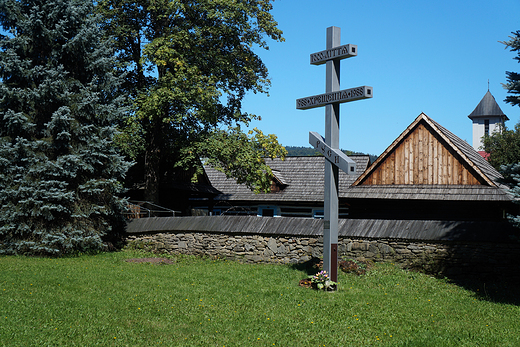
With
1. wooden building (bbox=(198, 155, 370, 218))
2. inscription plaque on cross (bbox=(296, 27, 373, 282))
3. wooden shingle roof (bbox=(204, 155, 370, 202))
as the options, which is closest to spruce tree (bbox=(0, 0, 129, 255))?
inscription plaque on cross (bbox=(296, 27, 373, 282))

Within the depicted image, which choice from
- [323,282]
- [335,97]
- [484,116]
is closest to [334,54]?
[335,97]

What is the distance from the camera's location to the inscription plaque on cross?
10.3 meters

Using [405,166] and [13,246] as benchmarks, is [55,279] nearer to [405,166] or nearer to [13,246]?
[13,246]

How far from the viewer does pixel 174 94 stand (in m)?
18.0

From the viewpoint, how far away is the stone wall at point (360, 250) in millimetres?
11273

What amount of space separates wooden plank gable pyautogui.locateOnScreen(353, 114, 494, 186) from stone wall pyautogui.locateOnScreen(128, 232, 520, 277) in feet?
21.3

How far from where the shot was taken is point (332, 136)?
1055cm

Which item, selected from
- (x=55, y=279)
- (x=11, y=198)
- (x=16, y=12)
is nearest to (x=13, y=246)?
(x=11, y=198)

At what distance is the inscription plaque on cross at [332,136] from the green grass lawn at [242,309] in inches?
39.6

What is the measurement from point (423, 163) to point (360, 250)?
7.06 metres

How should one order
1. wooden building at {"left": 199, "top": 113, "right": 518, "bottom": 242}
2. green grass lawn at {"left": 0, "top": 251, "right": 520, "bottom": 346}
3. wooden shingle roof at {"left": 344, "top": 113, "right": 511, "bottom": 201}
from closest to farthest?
green grass lawn at {"left": 0, "top": 251, "right": 520, "bottom": 346}
wooden building at {"left": 199, "top": 113, "right": 518, "bottom": 242}
wooden shingle roof at {"left": 344, "top": 113, "right": 511, "bottom": 201}

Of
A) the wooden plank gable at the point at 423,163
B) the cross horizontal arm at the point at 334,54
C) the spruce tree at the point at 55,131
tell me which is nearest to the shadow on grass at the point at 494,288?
the cross horizontal arm at the point at 334,54

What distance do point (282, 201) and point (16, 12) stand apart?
15.3 meters

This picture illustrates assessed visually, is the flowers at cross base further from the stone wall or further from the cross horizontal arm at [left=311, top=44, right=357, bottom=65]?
the cross horizontal arm at [left=311, top=44, right=357, bottom=65]
